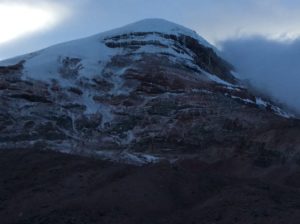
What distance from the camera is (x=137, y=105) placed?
49.2 meters

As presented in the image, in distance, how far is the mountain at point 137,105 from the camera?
40.6 meters

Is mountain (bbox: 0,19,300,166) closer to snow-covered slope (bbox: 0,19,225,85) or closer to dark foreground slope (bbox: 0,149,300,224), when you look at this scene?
snow-covered slope (bbox: 0,19,225,85)

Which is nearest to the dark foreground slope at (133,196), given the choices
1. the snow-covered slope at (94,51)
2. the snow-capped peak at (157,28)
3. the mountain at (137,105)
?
the mountain at (137,105)

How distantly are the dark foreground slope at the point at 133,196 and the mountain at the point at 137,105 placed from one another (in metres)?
11.7

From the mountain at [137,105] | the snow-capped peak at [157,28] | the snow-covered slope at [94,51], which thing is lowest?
the mountain at [137,105]

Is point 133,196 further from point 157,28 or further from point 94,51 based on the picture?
point 157,28

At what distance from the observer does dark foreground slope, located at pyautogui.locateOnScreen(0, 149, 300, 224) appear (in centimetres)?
2070

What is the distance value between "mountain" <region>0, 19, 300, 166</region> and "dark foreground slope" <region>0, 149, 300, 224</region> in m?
11.7

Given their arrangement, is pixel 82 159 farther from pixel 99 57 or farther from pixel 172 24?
pixel 172 24

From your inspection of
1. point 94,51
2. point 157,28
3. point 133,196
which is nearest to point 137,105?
point 94,51

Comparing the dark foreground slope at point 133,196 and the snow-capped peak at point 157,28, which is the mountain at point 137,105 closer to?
the snow-capped peak at point 157,28

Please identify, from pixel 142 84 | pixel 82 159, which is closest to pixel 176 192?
pixel 82 159

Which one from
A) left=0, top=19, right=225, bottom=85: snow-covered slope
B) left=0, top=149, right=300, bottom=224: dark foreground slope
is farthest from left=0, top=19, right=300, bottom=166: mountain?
left=0, top=149, right=300, bottom=224: dark foreground slope

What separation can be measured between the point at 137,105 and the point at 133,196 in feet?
88.4
